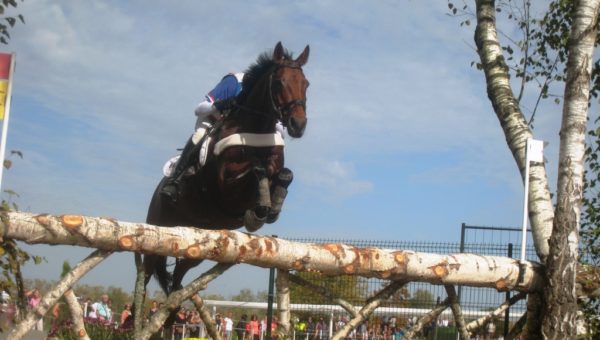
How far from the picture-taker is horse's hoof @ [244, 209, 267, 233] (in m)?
7.86

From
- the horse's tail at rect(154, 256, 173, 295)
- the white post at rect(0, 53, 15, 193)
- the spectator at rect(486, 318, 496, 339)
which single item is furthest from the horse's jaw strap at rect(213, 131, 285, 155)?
the white post at rect(0, 53, 15, 193)

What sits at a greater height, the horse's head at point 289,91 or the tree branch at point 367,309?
the horse's head at point 289,91

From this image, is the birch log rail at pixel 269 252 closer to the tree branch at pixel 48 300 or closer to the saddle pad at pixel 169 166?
the tree branch at pixel 48 300

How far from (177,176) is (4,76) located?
451cm

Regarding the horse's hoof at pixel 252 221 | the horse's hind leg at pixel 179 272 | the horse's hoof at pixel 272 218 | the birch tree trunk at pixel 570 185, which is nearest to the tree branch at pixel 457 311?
the birch tree trunk at pixel 570 185

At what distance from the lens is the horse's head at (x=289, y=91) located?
7.58 meters

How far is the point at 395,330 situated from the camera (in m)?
9.61

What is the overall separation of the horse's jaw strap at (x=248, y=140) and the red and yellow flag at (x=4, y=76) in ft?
12.8

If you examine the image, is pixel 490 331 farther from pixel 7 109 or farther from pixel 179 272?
pixel 7 109

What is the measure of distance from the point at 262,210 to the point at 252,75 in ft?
5.19

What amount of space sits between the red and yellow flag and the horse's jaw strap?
3.89 meters

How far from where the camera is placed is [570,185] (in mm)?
5664

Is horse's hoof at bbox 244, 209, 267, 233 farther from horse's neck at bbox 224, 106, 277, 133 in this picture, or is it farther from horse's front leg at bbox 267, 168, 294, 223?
horse's neck at bbox 224, 106, 277, 133

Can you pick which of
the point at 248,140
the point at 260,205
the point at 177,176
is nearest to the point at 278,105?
the point at 248,140
